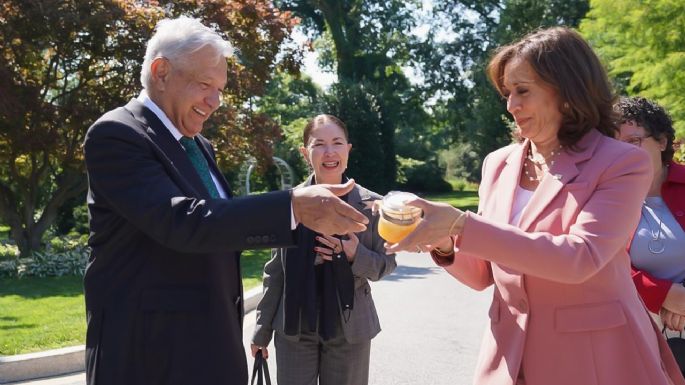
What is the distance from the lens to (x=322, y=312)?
370 centimetres

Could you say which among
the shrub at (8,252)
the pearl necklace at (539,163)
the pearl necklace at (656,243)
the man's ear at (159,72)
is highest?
the man's ear at (159,72)

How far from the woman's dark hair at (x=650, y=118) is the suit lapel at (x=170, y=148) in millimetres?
2193

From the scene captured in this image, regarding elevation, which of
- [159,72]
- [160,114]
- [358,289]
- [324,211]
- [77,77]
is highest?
[77,77]

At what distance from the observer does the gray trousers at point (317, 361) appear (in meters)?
3.72

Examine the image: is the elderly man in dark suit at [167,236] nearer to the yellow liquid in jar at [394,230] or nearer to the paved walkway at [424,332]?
the yellow liquid in jar at [394,230]

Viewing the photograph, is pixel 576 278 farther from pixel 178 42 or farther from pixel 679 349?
pixel 178 42

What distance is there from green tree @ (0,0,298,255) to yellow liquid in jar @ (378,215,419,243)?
37.9 feet

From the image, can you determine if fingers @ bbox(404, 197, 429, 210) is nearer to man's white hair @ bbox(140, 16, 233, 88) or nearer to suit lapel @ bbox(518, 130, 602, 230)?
suit lapel @ bbox(518, 130, 602, 230)

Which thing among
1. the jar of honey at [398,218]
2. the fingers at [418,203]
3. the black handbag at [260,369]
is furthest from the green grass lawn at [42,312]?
the fingers at [418,203]

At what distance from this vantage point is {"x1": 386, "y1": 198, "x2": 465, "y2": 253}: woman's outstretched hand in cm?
209

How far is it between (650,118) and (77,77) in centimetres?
1339

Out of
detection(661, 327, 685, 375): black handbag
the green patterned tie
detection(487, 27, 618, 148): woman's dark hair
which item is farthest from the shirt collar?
detection(661, 327, 685, 375): black handbag

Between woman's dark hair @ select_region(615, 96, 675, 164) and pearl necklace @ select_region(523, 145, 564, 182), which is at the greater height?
woman's dark hair @ select_region(615, 96, 675, 164)

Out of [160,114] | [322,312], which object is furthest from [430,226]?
[322,312]
